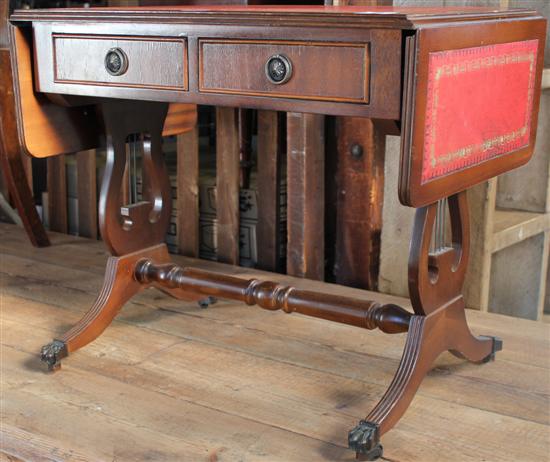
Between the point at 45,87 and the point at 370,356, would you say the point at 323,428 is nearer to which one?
the point at 370,356

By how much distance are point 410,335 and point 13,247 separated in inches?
69.0

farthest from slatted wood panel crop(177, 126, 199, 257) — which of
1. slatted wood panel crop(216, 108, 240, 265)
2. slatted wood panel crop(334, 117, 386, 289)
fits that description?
slatted wood panel crop(334, 117, 386, 289)

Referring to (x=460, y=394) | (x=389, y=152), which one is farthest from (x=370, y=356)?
(x=389, y=152)

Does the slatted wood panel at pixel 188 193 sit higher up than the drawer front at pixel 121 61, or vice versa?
the drawer front at pixel 121 61

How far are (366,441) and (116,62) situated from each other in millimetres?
894

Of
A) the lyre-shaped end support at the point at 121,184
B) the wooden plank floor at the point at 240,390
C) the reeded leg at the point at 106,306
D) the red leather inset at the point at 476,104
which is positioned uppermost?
the red leather inset at the point at 476,104

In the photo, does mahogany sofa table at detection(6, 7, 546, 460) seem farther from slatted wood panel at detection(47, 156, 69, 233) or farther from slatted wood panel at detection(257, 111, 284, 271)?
slatted wood panel at detection(47, 156, 69, 233)

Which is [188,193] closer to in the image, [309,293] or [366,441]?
[309,293]

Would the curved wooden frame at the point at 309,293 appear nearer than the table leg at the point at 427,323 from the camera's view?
No

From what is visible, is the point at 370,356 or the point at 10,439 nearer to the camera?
the point at 10,439

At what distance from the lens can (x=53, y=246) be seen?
2955mm

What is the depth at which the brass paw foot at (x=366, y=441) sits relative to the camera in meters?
1.46

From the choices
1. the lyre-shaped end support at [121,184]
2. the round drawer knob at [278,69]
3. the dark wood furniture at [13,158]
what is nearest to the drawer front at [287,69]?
the round drawer knob at [278,69]

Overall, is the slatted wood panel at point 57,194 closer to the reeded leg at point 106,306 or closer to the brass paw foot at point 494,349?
the reeded leg at point 106,306
